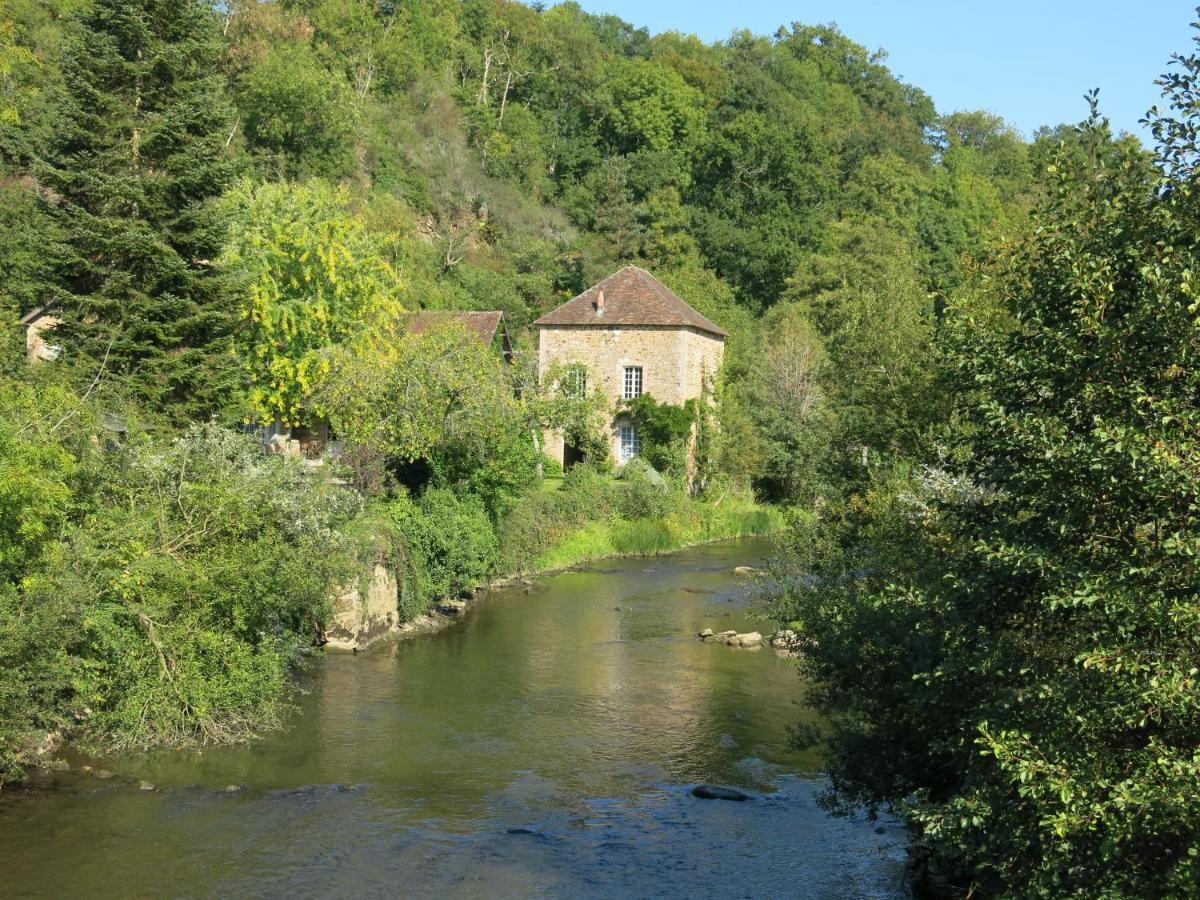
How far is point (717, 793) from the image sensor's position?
15.0 m

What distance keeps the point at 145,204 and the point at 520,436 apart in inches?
384

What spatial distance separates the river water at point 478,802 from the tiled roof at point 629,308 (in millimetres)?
23653

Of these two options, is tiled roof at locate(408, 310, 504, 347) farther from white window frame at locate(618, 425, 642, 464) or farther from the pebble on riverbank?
the pebble on riverbank

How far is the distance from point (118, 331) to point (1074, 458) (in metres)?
20.5

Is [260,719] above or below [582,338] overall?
below

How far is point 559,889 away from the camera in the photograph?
12023mm

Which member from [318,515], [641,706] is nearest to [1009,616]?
[641,706]

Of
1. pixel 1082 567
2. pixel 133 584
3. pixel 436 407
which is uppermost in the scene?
pixel 436 407

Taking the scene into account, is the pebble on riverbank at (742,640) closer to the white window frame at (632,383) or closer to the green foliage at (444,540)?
the green foliage at (444,540)

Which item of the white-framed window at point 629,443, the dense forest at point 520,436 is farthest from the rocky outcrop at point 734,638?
the white-framed window at point 629,443

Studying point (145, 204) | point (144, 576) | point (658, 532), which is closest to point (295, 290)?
point (145, 204)

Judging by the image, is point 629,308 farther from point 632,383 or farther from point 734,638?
point 734,638

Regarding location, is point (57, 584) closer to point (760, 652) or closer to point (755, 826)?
point (755, 826)

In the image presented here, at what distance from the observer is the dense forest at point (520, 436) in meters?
7.07
